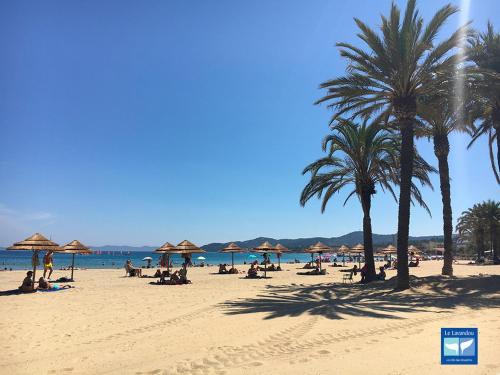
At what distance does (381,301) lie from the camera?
38.9 ft

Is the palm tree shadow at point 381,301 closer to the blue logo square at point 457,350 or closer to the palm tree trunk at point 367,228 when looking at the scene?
the blue logo square at point 457,350

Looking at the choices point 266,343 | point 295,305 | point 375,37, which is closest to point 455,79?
point 375,37

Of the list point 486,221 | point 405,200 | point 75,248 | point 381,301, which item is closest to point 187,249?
point 75,248

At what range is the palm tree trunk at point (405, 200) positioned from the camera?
15062mm

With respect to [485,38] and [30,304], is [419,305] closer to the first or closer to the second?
[30,304]

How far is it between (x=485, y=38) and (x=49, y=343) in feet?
71.2

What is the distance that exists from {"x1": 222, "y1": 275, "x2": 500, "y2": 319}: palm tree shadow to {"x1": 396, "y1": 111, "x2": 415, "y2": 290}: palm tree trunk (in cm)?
91

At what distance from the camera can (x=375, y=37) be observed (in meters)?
15.0

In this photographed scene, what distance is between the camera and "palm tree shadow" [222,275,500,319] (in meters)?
9.90

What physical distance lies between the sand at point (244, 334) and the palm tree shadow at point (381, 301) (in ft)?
0.11

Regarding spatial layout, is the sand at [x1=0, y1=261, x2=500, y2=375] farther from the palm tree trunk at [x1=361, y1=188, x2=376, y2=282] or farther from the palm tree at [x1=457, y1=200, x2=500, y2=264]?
the palm tree at [x1=457, y1=200, x2=500, y2=264]

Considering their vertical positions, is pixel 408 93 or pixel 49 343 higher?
pixel 408 93

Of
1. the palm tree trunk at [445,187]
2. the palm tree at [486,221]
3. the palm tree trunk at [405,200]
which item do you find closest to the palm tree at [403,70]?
the palm tree trunk at [405,200]

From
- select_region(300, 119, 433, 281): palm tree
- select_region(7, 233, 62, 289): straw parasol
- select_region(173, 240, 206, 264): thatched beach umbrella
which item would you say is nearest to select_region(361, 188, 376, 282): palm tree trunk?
select_region(300, 119, 433, 281): palm tree
